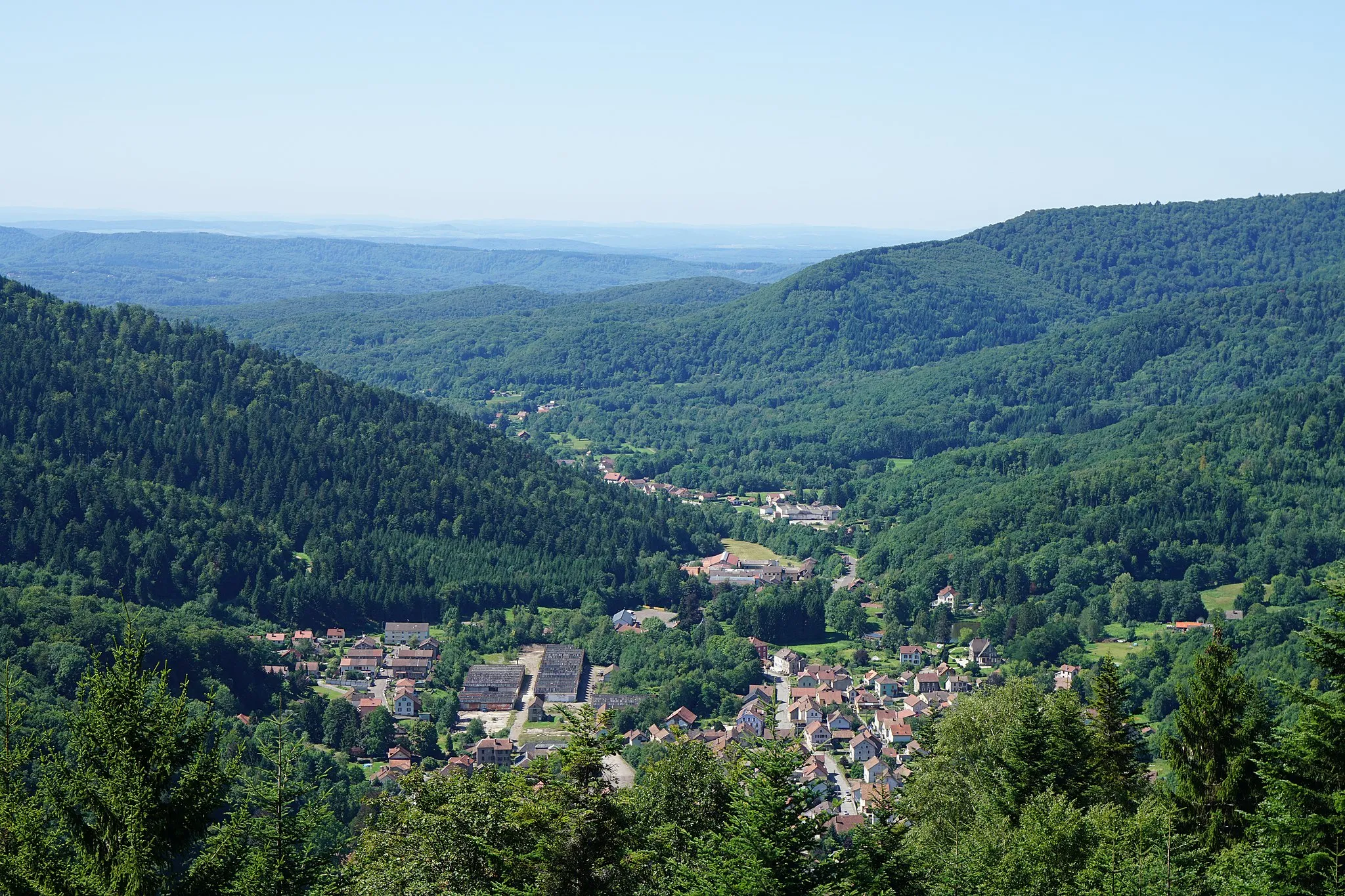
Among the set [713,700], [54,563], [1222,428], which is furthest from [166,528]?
[1222,428]

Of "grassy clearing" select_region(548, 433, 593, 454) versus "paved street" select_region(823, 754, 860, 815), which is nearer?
"paved street" select_region(823, 754, 860, 815)

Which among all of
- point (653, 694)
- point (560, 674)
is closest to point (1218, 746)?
point (653, 694)

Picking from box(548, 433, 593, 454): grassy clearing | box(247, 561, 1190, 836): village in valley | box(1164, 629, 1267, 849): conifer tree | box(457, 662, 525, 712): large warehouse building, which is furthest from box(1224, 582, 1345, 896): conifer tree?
box(548, 433, 593, 454): grassy clearing

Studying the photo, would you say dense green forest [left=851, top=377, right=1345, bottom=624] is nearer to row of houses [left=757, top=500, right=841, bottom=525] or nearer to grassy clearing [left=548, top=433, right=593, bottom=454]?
row of houses [left=757, top=500, right=841, bottom=525]

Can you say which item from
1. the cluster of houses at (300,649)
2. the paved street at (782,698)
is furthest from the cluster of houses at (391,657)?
the paved street at (782,698)

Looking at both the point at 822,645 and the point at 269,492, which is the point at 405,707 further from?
the point at 269,492

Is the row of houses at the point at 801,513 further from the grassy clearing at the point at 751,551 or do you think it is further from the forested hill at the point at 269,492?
the forested hill at the point at 269,492
